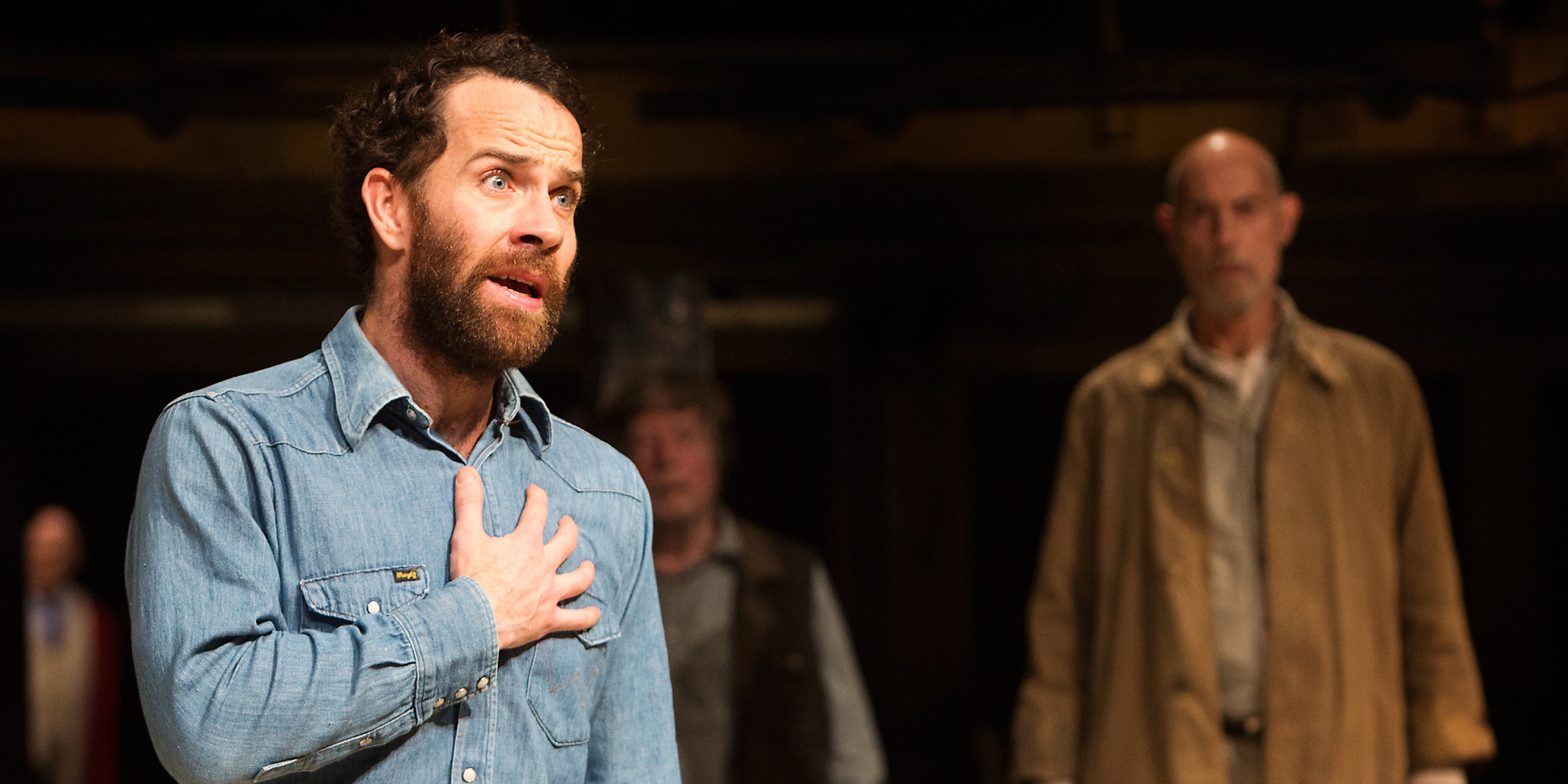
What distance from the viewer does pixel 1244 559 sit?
8.30 ft

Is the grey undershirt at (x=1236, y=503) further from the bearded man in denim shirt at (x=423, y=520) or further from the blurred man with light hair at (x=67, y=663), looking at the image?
the blurred man with light hair at (x=67, y=663)

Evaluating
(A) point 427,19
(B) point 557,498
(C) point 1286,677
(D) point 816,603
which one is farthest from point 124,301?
(C) point 1286,677

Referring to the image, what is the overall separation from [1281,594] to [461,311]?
160 cm

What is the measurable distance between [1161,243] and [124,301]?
7.73 ft

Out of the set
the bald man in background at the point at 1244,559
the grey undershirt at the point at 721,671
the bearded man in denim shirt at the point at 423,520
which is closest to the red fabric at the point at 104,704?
the grey undershirt at the point at 721,671

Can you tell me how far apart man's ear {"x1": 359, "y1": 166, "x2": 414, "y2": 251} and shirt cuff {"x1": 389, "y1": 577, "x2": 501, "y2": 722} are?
0.39 meters

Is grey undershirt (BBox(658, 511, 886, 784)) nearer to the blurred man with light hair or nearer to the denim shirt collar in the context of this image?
the denim shirt collar

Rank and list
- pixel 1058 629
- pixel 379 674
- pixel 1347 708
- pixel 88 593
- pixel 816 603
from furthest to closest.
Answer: pixel 88 593 → pixel 816 603 → pixel 1058 629 → pixel 1347 708 → pixel 379 674

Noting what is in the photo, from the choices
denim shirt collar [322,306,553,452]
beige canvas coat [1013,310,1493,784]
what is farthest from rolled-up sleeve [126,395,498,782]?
beige canvas coat [1013,310,1493,784]

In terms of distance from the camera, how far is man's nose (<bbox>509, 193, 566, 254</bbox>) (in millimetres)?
1523

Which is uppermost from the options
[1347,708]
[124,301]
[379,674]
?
[124,301]

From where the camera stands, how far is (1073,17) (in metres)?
3.15

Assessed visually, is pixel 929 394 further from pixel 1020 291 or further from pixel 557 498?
pixel 557 498

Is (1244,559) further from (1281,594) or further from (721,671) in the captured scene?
(721,671)
